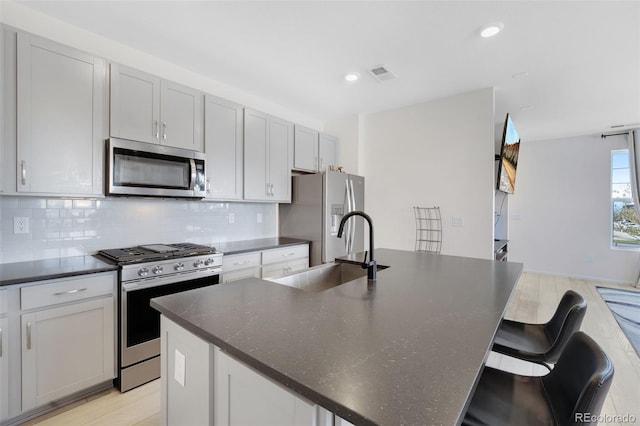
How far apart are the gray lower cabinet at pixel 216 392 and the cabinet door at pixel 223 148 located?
1912 millimetres

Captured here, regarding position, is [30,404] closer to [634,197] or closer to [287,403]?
[287,403]

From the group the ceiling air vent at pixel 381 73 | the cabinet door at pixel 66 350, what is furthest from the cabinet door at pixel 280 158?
the cabinet door at pixel 66 350

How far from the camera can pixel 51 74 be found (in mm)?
1929

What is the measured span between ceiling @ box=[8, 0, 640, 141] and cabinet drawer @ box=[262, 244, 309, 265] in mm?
1901

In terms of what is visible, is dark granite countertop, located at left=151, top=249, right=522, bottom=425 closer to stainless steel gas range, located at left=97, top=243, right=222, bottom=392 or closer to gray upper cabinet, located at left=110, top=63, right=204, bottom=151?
stainless steel gas range, located at left=97, top=243, right=222, bottom=392

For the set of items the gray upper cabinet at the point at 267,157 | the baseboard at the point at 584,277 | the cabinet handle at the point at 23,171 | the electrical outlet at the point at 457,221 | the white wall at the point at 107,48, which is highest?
the white wall at the point at 107,48

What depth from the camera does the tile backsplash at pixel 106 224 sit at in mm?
2014

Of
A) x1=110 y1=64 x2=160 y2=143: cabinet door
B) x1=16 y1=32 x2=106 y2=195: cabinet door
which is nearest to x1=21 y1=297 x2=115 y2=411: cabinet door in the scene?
x1=16 y1=32 x2=106 y2=195: cabinet door

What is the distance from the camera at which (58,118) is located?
196 cm

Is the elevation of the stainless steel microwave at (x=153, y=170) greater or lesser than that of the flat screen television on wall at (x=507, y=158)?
lesser

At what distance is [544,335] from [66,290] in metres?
2.84

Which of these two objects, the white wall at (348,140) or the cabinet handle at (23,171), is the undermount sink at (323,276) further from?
the white wall at (348,140)

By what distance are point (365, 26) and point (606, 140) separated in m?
5.73

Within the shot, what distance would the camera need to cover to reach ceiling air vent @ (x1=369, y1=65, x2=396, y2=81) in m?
2.86
